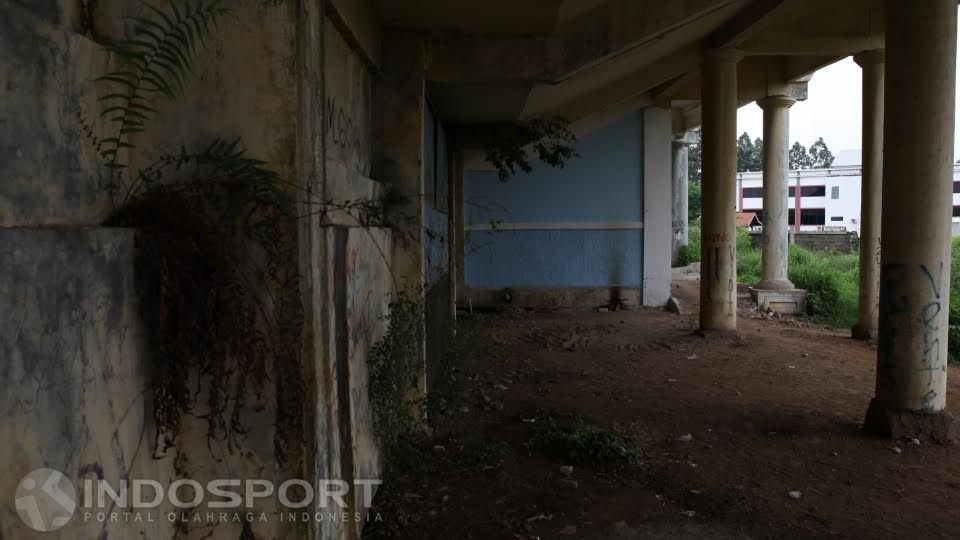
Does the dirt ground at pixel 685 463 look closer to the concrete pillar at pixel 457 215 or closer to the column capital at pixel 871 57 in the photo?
the concrete pillar at pixel 457 215

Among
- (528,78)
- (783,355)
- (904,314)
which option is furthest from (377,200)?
Result: (783,355)

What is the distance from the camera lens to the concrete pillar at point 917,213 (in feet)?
18.9

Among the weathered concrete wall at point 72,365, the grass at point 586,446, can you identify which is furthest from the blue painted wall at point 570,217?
the weathered concrete wall at point 72,365

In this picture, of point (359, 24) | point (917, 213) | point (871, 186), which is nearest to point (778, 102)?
point (871, 186)

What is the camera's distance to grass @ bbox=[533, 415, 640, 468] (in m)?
5.39

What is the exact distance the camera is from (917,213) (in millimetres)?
5836

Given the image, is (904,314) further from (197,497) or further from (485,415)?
(197,497)

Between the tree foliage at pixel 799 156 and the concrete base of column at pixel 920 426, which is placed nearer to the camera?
the concrete base of column at pixel 920 426

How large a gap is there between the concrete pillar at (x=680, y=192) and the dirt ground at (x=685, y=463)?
14647 mm

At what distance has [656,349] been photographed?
10531mm

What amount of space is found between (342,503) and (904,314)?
204 inches

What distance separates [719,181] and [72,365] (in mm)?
10275

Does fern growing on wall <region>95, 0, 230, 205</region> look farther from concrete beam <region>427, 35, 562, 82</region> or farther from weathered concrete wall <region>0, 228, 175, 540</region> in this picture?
concrete beam <region>427, 35, 562, 82</region>

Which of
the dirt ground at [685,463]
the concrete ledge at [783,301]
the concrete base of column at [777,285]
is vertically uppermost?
the concrete base of column at [777,285]
